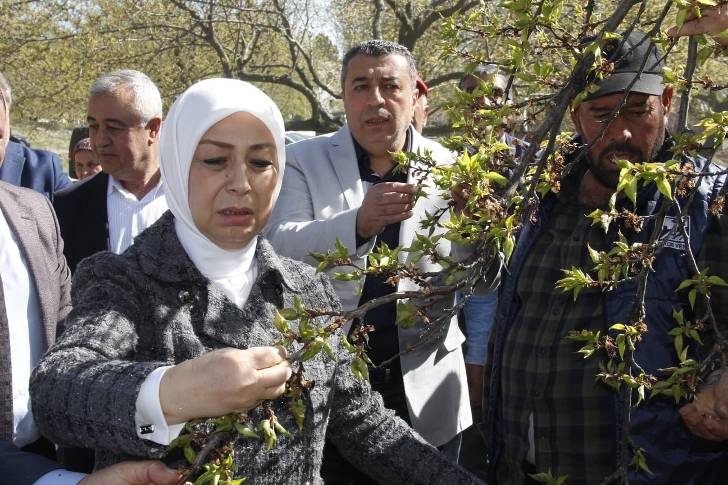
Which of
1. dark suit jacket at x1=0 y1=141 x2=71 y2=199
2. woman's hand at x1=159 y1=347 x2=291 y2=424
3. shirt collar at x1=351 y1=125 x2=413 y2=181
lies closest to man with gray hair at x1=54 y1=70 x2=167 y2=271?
dark suit jacket at x1=0 y1=141 x2=71 y2=199

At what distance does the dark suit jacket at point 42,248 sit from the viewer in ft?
9.55

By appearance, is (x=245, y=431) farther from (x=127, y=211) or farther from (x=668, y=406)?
(x=127, y=211)

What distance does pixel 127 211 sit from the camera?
165 inches

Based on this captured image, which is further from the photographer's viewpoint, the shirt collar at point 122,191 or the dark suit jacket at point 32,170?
the dark suit jacket at point 32,170

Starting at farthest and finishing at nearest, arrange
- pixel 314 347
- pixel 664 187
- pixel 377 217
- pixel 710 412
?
1. pixel 377 217
2. pixel 710 412
3. pixel 314 347
4. pixel 664 187

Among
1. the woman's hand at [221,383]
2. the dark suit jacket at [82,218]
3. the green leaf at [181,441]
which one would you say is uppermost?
the dark suit jacket at [82,218]

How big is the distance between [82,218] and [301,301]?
7.64 feet

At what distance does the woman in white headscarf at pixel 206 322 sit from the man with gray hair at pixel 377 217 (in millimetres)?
743

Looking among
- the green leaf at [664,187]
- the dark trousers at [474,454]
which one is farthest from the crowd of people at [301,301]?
the dark trousers at [474,454]

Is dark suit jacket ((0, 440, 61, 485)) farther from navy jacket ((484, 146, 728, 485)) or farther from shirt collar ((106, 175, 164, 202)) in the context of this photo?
shirt collar ((106, 175, 164, 202))

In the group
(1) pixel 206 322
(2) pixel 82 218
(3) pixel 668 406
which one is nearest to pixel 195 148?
(1) pixel 206 322

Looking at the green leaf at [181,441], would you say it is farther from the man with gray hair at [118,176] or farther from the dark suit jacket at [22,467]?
the man with gray hair at [118,176]

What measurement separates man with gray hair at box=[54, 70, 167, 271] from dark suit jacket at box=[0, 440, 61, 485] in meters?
2.10

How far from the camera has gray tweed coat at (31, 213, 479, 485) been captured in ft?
5.30
